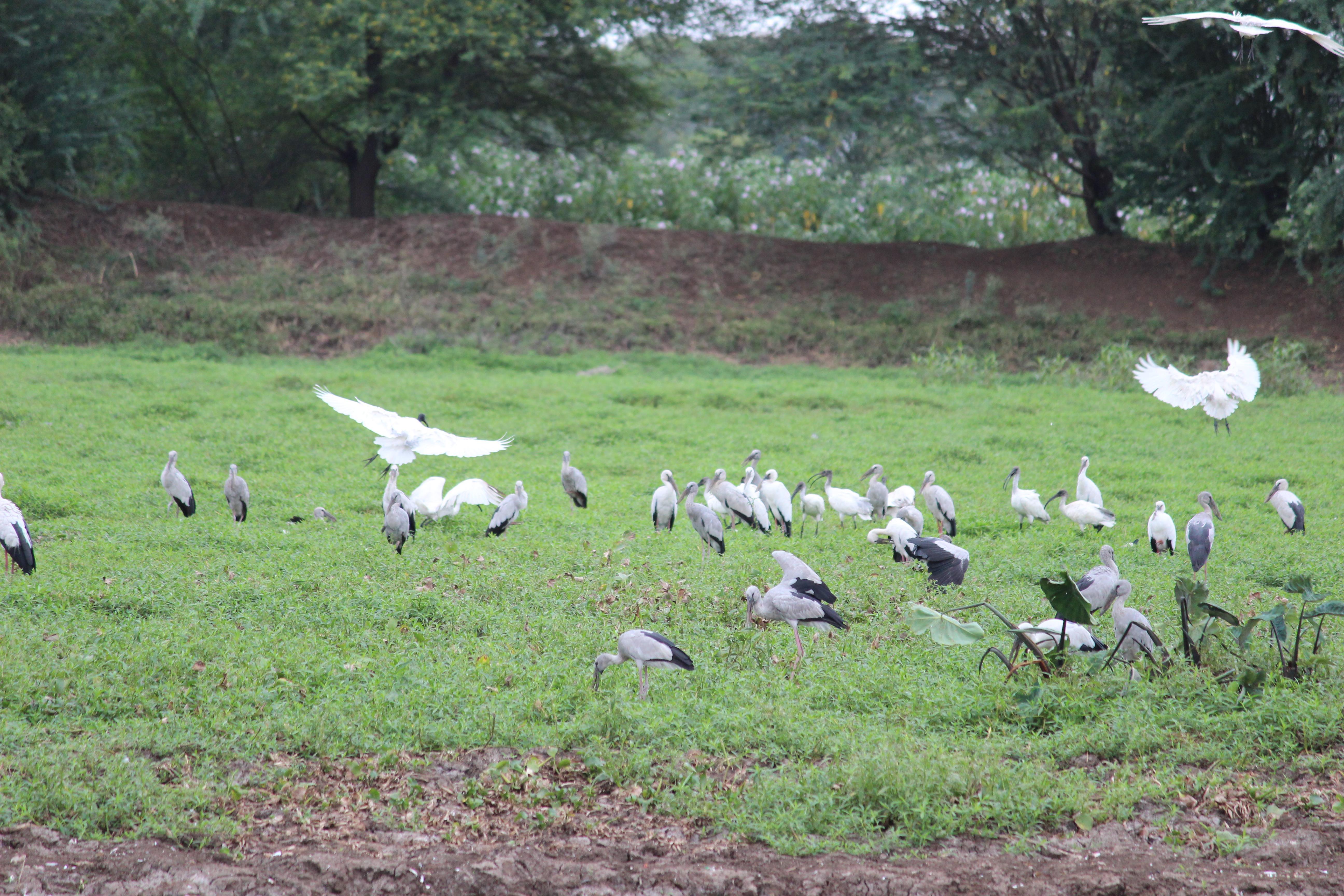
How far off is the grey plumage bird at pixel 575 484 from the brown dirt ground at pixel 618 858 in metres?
4.64

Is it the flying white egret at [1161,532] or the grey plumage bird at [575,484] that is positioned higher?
the flying white egret at [1161,532]

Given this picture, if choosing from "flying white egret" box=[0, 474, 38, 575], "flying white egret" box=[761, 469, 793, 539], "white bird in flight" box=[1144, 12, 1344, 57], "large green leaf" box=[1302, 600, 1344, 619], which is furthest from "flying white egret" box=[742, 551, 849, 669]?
"flying white egret" box=[0, 474, 38, 575]

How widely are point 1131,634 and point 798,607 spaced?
1.55 metres

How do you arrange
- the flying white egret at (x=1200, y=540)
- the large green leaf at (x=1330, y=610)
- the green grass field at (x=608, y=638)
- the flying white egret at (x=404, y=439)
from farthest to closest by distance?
the flying white egret at (x=404, y=439) → the flying white egret at (x=1200, y=540) → the large green leaf at (x=1330, y=610) → the green grass field at (x=608, y=638)

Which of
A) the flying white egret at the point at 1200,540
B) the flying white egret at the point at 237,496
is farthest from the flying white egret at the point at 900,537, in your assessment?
the flying white egret at the point at 237,496

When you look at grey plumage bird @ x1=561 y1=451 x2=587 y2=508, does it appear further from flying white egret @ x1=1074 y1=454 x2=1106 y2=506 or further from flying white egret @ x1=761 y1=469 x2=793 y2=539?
flying white egret @ x1=1074 y1=454 x2=1106 y2=506

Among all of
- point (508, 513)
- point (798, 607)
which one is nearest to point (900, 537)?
point (798, 607)

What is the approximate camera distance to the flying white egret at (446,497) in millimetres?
8336

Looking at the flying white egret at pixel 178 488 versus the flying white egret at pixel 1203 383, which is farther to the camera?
the flying white egret at pixel 1203 383

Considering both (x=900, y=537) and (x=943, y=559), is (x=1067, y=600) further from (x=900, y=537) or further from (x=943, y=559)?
(x=900, y=537)

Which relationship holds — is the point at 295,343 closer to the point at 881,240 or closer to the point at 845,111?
the point at 845,111

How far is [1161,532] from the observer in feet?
24.4

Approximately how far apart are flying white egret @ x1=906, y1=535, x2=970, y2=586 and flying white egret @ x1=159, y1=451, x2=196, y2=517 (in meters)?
5.12

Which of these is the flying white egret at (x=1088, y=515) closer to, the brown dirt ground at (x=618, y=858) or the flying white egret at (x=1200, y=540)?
the flying white egret at (x=1200, y=540)
